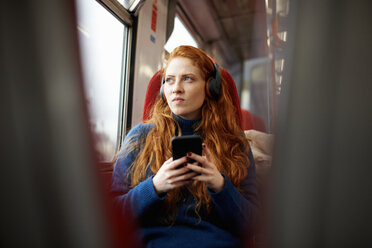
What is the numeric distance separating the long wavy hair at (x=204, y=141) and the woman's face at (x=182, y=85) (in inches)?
1.3

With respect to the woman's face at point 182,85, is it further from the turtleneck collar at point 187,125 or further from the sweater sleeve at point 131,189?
the sweater sleeve at point 131,189

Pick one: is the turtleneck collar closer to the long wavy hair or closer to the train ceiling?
the long wavy hair

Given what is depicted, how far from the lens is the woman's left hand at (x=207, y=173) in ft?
2.06

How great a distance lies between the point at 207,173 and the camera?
65 centimetres

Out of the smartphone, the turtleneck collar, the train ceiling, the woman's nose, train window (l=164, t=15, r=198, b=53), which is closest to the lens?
the smartphone

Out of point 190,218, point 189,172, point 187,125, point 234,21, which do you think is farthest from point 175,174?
point 234,21

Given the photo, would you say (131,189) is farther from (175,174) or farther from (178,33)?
(178,33)

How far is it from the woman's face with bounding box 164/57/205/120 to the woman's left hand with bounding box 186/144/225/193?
0.86 ft

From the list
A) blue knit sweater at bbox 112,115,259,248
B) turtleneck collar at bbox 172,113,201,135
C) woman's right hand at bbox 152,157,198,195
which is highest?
turtleneck collar at bbox 172,113,201,135

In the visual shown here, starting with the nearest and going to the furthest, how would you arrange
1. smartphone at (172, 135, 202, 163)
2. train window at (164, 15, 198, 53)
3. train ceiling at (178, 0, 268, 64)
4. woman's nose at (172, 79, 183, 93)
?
1. smartphone at (172, 135, 202, 163)
2. woman's nose at (172, 79, 183, 93)
3. train window at (164, 15, 198, 53)
4. train ceiling at (178, 0, 268, 64)

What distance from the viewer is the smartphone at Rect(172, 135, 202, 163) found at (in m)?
0.62

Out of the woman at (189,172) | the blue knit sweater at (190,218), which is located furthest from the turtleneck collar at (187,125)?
the blue knit sweater at (190,218)

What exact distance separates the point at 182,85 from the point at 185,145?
30 cm

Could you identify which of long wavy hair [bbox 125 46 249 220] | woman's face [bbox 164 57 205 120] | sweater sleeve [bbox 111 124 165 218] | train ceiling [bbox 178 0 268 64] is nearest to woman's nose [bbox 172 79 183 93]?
woman's face [bbox 164 57 205 120]
